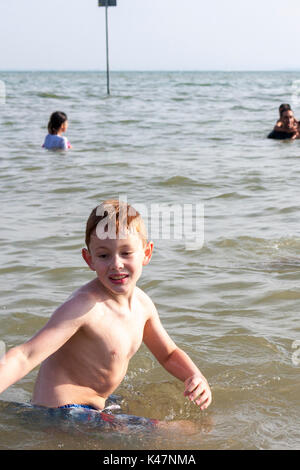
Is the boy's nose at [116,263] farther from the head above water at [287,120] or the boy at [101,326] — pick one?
the head above water at [287,120]

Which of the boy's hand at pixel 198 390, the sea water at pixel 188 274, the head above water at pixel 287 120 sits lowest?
the sea water at pixel 188 274

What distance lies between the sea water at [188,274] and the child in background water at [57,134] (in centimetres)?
20

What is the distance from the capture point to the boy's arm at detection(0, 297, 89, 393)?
2201 millimetres

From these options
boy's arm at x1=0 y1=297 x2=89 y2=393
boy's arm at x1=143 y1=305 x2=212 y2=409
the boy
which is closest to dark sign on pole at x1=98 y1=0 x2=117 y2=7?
boy's arm at x1=143 y1=305 x2=212 y2=409

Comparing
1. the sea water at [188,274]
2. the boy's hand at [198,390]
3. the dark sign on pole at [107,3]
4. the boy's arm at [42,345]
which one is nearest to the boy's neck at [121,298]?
the boy's arm at [42,345]

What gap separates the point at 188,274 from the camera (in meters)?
4.72

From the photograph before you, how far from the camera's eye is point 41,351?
2.31 meters

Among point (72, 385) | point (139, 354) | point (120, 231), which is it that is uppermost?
point (120, 231)

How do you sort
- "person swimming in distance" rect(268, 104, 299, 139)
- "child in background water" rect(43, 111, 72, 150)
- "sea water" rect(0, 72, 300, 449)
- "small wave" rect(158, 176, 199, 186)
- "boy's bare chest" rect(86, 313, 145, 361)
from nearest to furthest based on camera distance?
1. "boy's bare chest" rect(86, 313, 145, 361)
2. "sea water" rect(0, 72, 300, 449)
3. "small wave" rect(158, 176, 199, 186)
4. "child in background water" rect(43, 111, 72, 150)
5. "person swimming in distance" rect(268, 104, 299, 139)

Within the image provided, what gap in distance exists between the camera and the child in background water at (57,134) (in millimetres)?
11172

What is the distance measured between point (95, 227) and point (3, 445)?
3.06 ft

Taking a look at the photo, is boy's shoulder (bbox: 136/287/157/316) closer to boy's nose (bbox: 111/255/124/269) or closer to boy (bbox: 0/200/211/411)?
boy (bbox: 0/200/211/411)
